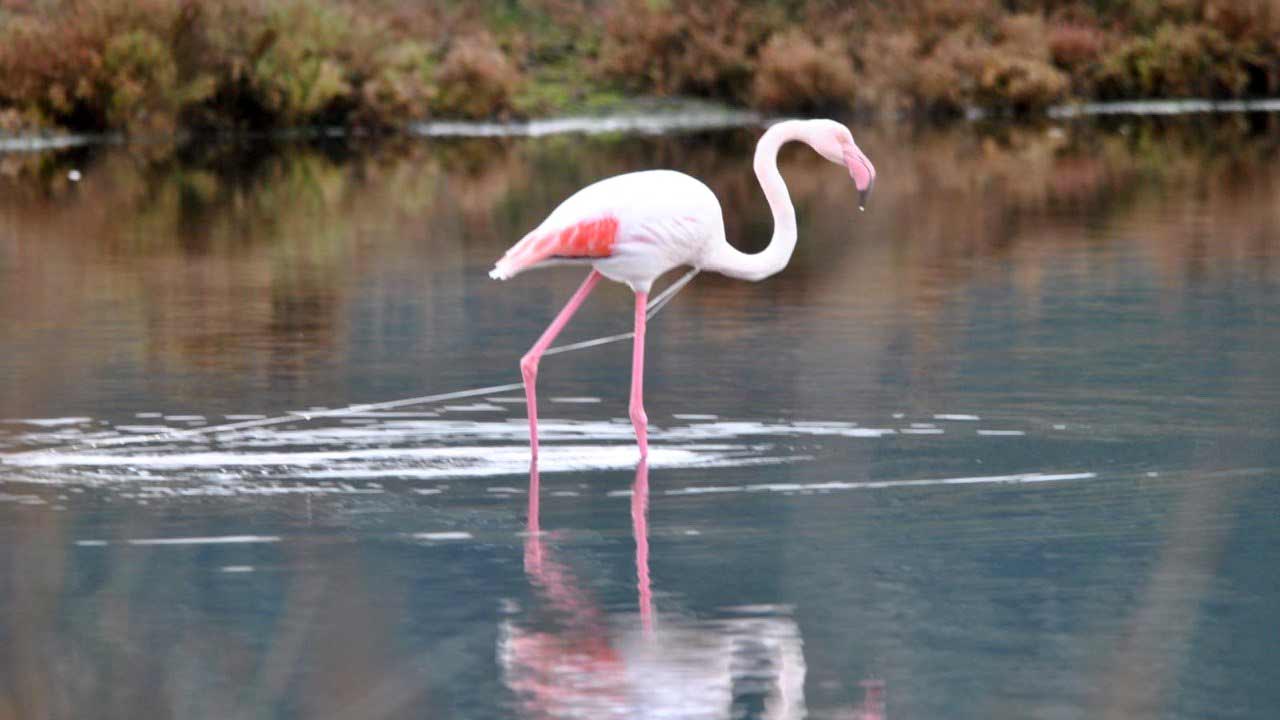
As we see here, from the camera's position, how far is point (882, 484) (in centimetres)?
881

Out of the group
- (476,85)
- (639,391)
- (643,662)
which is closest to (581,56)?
(476,85)

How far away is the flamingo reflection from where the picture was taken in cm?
583

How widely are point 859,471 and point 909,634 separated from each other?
103 inches

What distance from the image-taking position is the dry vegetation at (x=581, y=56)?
34.1m

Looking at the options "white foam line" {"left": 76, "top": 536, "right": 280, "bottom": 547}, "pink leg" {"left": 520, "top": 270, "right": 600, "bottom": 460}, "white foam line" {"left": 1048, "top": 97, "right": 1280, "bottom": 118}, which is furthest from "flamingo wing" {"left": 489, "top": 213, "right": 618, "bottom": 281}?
"white foam line" {"left": 1048, "top": 97, "right": 1280, "bottom": 118}

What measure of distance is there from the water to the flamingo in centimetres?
47

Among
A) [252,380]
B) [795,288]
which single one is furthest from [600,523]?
[795,288]

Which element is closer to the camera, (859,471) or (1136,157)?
(859,471)

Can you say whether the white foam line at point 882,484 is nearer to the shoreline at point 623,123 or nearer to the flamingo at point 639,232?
the flamingo at point 639,232

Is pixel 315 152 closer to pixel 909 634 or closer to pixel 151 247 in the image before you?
pixel 151 247

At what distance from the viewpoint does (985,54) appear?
43.0m

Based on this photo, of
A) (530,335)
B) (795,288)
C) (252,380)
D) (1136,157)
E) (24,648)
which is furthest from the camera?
(1136,157)

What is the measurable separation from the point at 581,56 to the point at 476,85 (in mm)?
7303

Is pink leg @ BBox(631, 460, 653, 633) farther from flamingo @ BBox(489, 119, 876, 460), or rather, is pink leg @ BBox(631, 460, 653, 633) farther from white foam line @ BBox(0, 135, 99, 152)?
white foam line @ BBox(0, 135, 99, 152)
